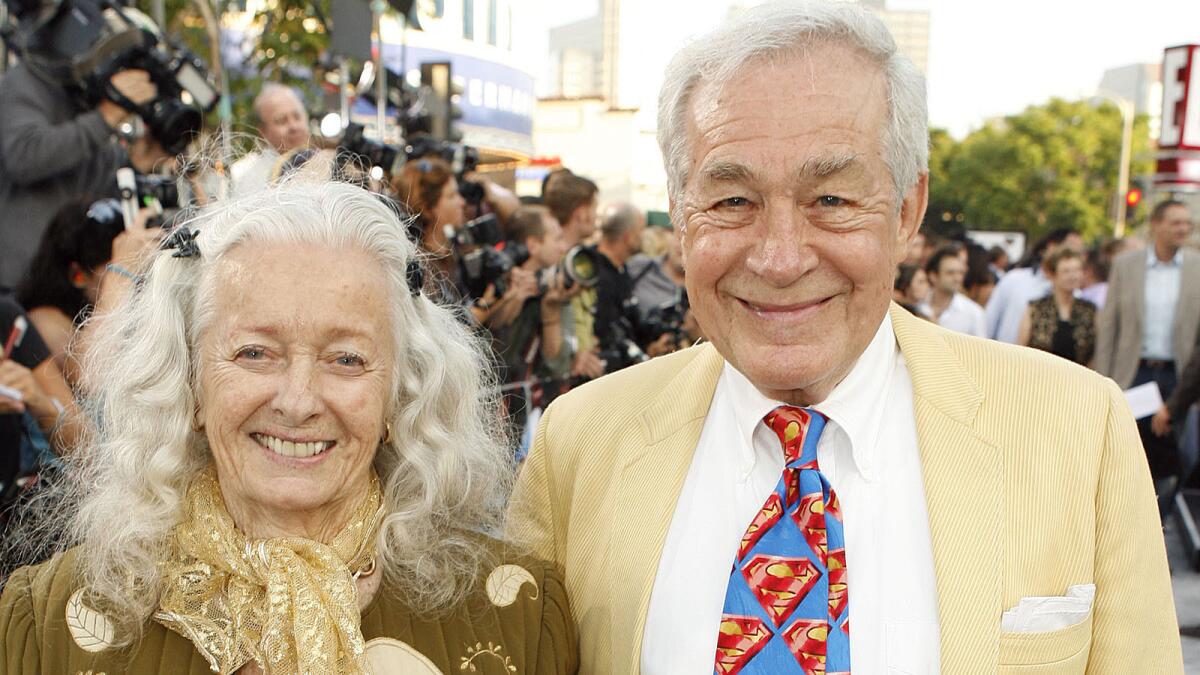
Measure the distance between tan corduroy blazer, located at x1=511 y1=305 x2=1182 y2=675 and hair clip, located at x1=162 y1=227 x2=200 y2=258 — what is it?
0.86 meters

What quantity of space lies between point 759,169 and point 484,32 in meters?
27.9

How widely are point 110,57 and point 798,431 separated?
364 centimetres

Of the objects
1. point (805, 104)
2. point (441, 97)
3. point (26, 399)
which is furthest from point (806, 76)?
point (441, 97)

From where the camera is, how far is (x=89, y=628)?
1908 millimetres

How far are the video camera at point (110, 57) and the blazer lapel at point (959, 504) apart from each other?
3.38m

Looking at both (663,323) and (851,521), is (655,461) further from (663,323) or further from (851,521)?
(663,323)

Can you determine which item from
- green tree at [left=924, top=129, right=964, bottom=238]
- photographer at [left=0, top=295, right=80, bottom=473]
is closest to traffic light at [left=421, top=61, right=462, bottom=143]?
photographer at [left=0, top=295, right=80, bottom=473]

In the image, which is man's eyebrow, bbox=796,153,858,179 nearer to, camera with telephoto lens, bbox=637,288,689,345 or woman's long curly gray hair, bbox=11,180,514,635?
woman's long curly gray hair, bbox=11,180,514,635

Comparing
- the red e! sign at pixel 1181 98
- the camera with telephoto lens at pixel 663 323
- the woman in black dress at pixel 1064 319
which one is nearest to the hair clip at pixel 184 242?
the camera with telephoto lens at pixel 663 323

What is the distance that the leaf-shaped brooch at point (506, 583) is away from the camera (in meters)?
2.08

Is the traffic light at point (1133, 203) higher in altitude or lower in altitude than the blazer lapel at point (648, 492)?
higher

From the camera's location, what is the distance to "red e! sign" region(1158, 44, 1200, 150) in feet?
54.2

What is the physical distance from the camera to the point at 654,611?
79.0 inches

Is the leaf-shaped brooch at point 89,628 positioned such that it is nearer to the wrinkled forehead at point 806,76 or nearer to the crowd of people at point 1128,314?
the wrinkled forehead at point 806,76
